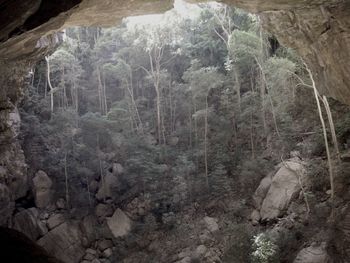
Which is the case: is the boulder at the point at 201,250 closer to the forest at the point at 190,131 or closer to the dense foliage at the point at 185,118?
the forest at the point at 190,131

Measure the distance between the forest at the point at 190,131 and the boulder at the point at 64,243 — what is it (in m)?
0.88

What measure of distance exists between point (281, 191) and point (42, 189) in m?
11.4

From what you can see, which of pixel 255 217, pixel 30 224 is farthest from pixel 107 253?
pixel 255 217

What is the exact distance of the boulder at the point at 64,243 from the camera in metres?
15.8

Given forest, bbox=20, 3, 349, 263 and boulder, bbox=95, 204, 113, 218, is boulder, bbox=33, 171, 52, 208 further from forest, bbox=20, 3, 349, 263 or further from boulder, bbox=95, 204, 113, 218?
boulder, bbox=95, 204, 113, 218

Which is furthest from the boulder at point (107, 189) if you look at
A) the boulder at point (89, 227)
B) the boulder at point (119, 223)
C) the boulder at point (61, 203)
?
the boulder at point (61, 203)

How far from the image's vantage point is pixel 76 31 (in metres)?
27.0

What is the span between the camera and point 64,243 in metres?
16.2

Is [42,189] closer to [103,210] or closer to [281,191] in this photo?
[103,210]

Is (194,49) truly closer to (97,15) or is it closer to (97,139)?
(97,139)

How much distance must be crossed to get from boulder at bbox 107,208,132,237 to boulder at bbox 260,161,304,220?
6638 millimetres

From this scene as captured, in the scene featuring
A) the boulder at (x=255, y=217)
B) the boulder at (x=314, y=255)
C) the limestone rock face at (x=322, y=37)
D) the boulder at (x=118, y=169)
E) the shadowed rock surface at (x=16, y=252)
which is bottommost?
the boulder at (x=255, y=217)

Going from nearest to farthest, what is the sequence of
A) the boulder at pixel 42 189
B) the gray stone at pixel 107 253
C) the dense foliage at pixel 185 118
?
the gray stone at pixel 107 253
the dense foliage at pixel 185 118
the boulder at pixel 42 189

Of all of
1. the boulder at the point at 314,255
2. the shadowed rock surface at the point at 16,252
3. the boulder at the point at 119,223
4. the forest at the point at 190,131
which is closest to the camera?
the shadowed rock surface at the point at 16,252
